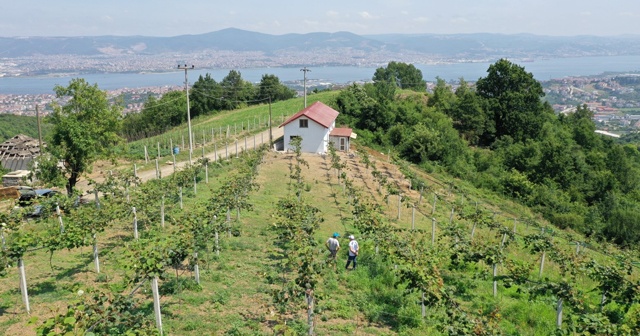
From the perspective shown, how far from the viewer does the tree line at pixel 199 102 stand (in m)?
65.1

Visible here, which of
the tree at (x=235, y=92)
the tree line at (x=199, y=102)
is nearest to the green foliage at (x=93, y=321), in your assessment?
the tree line at (x=199, y=102)

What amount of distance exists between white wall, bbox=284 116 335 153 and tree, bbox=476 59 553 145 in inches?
1014

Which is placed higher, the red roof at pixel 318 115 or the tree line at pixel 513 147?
the red roof at pixel 318 115

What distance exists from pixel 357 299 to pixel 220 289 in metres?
3.95

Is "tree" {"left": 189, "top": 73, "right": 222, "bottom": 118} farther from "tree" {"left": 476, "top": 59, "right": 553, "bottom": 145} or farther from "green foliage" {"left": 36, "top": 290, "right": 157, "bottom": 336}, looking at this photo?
"green foliage" {"left": 36, "top": 290, "right": 157, "bottom": 336}

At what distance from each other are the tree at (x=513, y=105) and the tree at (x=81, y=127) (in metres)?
45.0

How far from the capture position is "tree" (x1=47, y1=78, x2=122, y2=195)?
861 inches

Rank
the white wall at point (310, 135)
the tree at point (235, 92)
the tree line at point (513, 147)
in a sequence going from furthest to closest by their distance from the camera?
the tree at point (235, 92)
the white wall at point (310, 135)
the tree line at point (513, 147)

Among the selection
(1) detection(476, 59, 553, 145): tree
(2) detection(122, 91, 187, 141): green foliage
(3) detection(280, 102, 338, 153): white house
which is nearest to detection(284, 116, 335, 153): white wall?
(3) detection(280, 102, 338, 153): white house

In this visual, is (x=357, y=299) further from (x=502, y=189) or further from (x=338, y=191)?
(x=502, y=189)

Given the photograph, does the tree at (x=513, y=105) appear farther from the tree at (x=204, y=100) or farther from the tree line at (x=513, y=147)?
the tree at (x=204, y=100)

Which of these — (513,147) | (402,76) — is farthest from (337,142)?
(402,76)

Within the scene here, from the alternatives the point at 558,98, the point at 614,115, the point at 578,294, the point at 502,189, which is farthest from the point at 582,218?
the point at 558,98

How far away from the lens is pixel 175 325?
10.6 m
